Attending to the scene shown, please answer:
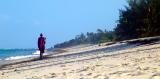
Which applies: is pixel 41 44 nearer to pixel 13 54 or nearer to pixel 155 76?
pixel 155 76

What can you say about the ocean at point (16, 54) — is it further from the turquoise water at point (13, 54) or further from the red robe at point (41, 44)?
the red robe at point (41, 44)

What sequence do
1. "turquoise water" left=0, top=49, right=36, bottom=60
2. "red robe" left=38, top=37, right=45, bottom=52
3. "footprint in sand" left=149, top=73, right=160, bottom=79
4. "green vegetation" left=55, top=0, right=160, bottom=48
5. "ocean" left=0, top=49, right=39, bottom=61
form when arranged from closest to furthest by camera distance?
"footprint in sand" left=149, top=73, right=160, bottom=79 → "red robe" left=38, top=37, right=45, bottom=52 → "green vegetation" left=55, top=0, right=160, bottom=48 → "ocean" left=0, top=49, right=39, bottom=61 → "turquoise water" left=0, top=49, right=36, bottom=60

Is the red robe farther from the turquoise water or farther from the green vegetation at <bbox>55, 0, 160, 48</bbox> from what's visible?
the turquoise water

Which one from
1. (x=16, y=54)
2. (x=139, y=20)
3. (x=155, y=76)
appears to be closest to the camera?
(x=155, y=76)

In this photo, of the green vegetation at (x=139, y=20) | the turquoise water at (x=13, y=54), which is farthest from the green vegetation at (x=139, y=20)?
the turquoise water at (x=13, y=54)

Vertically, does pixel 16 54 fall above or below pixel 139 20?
below

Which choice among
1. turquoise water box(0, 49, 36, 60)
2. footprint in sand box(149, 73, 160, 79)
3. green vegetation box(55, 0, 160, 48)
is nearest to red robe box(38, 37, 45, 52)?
green vegetation box(55, 0, 160, 48)

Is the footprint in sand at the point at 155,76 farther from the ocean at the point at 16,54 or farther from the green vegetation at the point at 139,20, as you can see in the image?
the ocean at the point at 16,54

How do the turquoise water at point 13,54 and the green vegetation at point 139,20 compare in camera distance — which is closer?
the green vegetation at point 139,20

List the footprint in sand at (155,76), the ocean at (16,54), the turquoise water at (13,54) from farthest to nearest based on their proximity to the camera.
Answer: the turquoise water at (13,54) → the ocean at (16,54) → the footprint in sand at (155,76)

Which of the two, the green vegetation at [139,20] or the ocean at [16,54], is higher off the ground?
the green vegetation at [139,20]

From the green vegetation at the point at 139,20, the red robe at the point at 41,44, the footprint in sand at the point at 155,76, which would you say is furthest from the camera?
the green vegetation at the point at 139,20

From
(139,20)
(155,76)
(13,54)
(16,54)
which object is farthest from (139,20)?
(13,54)

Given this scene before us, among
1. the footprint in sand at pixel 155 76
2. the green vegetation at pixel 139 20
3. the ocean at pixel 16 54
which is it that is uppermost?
the green vegetation at pixel 139 20
